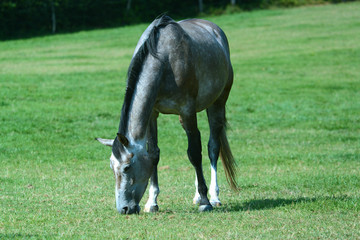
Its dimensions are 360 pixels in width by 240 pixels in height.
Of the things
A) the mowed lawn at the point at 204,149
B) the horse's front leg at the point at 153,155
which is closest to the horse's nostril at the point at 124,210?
Answer: the mowed lawn at the point at 204,149

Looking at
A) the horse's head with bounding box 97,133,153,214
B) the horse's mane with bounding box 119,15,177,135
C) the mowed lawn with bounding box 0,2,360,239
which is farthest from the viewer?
the horse's mane with bounding box 119,15,177,135

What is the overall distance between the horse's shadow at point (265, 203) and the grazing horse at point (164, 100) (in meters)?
0.28

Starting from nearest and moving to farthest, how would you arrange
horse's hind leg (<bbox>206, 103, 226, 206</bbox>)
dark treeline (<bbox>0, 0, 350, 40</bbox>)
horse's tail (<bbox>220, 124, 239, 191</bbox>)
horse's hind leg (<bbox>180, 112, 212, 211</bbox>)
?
horse's hind leg (<bbox>180, 112, 212, 211</bbox>)
horse's hind leg (<bbox>206, 103, 226, 206</bbox>)
horse's tail (<bbox>220, 124, 239, 191</bbox>)
dark treeline (<bbox>0, 0, 350, 40</bbox>)

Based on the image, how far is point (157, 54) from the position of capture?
699 centimetres

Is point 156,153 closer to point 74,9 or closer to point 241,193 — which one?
point 241,193

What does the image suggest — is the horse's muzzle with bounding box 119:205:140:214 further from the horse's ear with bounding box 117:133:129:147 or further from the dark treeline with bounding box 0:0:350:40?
the dark treeline with bounding box 0:0:350:40

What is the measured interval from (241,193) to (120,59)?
21.0 metres

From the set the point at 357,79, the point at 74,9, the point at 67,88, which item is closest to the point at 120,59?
the point at 67,88

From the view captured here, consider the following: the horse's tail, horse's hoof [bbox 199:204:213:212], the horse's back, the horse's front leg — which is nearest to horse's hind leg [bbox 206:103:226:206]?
the horse's tail

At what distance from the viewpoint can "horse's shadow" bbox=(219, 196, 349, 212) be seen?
23.8 feet

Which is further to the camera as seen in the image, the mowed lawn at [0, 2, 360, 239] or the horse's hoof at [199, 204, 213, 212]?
the horse's hoof at [199, 204, 213, 212]

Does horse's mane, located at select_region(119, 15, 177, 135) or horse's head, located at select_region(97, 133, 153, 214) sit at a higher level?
horse's mane, located at select_region(119, 15, 177, 135)

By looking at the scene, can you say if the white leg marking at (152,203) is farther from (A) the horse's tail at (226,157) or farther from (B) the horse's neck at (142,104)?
(A) the horse's tail at (226,157)

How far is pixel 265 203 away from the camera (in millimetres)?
7551
